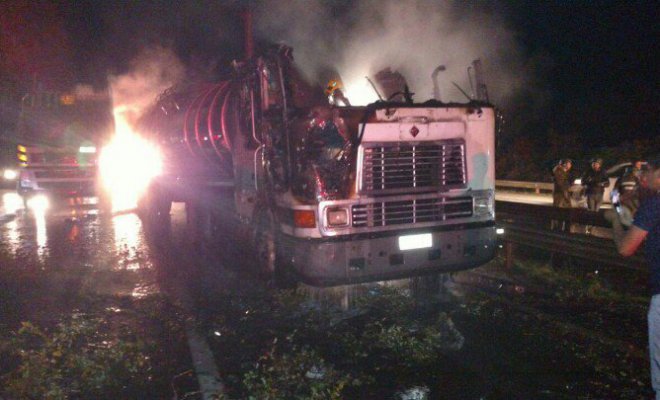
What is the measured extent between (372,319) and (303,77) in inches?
113

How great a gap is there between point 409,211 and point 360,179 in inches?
28.0

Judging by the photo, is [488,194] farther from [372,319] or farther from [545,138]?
[545,138]

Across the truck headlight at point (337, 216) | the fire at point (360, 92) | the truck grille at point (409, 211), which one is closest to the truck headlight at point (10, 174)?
the fire at point (360, 92)

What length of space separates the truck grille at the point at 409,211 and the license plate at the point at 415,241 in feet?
0.53

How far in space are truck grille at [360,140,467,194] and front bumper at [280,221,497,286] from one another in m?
0.49

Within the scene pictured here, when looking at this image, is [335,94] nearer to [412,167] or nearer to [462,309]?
[412,167]

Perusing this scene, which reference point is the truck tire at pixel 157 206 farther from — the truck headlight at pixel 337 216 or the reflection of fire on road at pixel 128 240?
the truck headlight at pixel 337 216

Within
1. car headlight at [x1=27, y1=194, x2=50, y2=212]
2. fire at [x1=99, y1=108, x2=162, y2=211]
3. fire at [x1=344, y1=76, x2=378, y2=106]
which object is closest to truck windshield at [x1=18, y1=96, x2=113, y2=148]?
fire at [x1=99, y1=108, x2=162, y2=211]

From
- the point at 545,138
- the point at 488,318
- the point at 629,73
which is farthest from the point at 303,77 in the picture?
the point at 629,73

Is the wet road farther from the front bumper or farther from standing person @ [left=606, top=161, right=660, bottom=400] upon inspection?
standing person @ [left=606, top=161, right=660, bottom=400]

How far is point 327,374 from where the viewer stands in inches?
177

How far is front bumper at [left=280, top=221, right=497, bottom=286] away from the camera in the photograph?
19.4 feet

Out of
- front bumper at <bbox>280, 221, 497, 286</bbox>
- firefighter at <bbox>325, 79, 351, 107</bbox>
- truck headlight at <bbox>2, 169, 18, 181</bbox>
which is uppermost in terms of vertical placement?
firefighter at <bbox>325, 79, 351, 107</bbox>

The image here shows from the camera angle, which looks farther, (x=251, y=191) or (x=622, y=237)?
(x=251, y=191)
